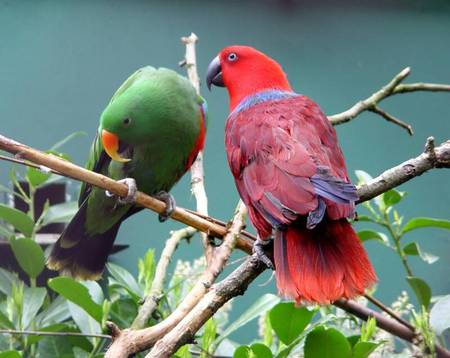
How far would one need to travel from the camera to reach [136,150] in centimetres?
151

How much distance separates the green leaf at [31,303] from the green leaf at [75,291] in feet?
0.73

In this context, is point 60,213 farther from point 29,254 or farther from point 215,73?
point 215,73

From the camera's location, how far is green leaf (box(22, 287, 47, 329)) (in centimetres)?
147

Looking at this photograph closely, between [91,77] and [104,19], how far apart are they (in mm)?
242

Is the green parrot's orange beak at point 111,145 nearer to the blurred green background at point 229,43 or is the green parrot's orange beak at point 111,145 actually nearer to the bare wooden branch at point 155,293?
the bare wooden branch at point 155,293

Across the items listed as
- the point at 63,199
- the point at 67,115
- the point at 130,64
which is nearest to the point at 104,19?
the point at 130,64

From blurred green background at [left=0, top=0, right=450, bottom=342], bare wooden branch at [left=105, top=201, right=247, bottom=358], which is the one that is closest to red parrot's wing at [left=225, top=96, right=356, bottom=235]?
bare wooden branch at [left=105, top=201, right=247, bottom=358]

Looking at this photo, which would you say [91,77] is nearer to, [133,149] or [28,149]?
[133,149]

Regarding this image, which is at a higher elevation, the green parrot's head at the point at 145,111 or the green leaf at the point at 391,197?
the green parrot's head at the point at 145,111

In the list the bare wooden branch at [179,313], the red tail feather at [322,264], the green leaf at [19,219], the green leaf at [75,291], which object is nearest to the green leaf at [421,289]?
Answer: the bare wooden branch at [179,313]

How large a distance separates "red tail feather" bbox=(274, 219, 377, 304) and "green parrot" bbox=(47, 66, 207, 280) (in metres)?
0.55

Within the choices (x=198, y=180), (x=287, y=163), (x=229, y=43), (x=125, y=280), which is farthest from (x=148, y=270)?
(x=229, y=43)

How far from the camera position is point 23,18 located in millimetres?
2457

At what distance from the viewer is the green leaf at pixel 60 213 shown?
5.87 ft
